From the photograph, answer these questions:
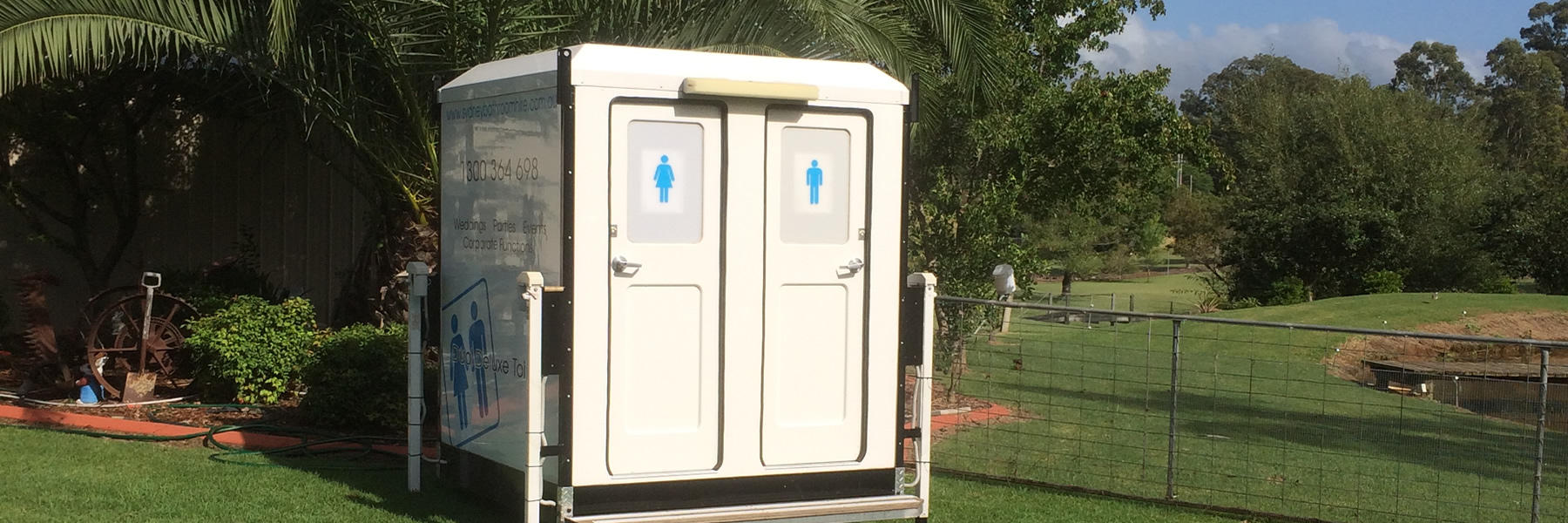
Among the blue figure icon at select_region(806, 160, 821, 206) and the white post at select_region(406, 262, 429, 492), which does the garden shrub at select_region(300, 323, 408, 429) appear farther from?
the blue figure icon at select_region(806, 160, 821, 206)

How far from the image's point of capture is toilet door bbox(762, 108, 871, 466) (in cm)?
630

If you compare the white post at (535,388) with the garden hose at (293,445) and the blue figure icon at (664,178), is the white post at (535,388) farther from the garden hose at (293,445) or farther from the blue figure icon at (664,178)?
the garden hose at (293,445)

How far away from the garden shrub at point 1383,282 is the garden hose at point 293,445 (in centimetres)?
3008

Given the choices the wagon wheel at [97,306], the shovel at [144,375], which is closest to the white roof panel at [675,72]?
the shovel at [144,375]

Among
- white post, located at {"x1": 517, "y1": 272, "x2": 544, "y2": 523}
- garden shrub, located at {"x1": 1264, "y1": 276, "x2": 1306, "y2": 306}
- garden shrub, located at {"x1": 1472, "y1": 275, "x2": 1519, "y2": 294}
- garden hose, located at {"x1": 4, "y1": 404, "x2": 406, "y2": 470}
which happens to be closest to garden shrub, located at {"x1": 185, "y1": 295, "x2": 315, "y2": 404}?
garden hose, located at {"x1": 4, "y1": 404, "x2": 406, "y2": 470}

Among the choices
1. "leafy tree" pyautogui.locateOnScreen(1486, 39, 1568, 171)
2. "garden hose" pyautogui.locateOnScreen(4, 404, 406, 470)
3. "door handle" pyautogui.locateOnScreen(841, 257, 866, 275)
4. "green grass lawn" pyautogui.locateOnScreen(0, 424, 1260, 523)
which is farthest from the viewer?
"leafy tree" pyautogui.locateOnScreen(1486, 39, 1568, 171)

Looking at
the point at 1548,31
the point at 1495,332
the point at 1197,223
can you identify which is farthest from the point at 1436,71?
the point at 1495,332

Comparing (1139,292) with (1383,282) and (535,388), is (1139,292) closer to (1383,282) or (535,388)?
(1383,282)

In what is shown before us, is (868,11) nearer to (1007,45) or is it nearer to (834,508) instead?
(1007,45)

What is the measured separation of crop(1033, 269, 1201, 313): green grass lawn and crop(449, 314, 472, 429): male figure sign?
27.1 m

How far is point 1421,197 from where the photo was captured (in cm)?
3706

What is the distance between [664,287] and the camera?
20.1 ft

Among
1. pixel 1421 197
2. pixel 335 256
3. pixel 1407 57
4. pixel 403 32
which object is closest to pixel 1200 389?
pixel 335 256

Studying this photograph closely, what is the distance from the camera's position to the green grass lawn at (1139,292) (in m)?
38.9
